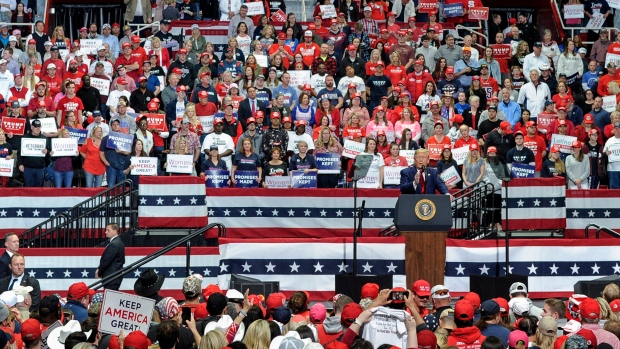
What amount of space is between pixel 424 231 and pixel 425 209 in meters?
0.40

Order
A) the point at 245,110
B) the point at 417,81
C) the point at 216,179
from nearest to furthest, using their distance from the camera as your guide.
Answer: the point at 216,179 → the point at 245,110 → the point at 417,81

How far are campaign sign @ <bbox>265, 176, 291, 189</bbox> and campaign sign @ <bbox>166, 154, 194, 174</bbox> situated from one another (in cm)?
154

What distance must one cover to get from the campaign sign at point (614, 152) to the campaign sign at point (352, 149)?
16.6 feet

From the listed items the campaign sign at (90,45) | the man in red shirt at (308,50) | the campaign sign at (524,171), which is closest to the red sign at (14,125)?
the campaign sign at (90,45)

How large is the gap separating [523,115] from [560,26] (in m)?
8.28

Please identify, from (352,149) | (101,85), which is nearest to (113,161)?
(101,85)

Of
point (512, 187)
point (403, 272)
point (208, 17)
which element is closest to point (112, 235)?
point (403, 272)

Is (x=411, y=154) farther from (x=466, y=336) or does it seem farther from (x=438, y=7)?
(x=466, y=336)

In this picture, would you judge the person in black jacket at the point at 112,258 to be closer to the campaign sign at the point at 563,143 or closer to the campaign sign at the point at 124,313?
the campaign sign at the point at 124,313

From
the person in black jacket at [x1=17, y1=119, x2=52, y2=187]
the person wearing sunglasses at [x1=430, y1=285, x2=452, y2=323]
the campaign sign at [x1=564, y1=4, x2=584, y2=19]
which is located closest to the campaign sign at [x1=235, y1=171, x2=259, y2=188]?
the person in black jacket at [x1=17, y1=119, x2=52, y2=187]

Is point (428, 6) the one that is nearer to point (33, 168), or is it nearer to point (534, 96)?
point (534, 96)

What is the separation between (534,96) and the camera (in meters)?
30.7

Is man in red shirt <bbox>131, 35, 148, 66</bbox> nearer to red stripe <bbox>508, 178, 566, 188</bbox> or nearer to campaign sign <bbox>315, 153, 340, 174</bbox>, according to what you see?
campaign sign <bbox>315, 153, 340, 174</bbox>

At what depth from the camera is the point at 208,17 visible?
3591 centimetres
